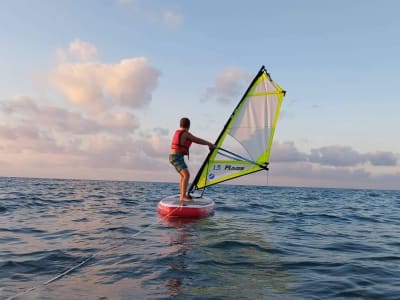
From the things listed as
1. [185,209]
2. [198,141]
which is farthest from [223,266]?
[198,141]

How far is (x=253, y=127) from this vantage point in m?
13.2

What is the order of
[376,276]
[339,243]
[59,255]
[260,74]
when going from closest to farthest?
[376,276]
[59,255]
[339,243]
[260,74]

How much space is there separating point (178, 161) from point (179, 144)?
61 centimetres

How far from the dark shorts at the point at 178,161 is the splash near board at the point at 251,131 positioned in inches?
49.9

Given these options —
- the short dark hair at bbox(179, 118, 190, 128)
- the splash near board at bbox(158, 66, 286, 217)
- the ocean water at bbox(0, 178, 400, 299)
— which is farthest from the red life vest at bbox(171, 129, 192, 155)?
the ocean water at bbox(0, 178, 400, 299)

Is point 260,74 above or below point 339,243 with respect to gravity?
above

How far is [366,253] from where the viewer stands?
8.52 m

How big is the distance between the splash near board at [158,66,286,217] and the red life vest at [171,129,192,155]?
1.14 m

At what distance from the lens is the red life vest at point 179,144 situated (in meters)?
12.4

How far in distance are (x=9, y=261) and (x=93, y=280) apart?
90.4 inches

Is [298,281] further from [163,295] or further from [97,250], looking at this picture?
[97,250]

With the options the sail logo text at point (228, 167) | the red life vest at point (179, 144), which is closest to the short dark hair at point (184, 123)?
the red life vest at point (179, 144)

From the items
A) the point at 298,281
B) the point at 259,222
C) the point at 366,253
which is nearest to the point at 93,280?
the point at 298,281

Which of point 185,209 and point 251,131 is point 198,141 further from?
point 185,209
